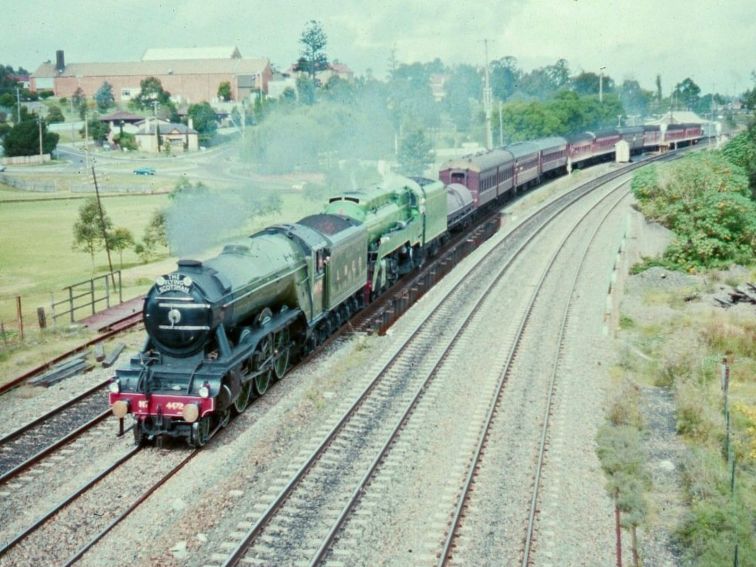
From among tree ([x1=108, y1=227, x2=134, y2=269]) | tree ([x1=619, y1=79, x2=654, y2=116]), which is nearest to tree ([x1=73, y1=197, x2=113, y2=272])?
tree ([x1=108, y1=227, x2=134, y2=269])

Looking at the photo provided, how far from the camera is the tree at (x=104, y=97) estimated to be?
137500mm

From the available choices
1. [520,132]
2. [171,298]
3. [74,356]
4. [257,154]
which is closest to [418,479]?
[171,298]

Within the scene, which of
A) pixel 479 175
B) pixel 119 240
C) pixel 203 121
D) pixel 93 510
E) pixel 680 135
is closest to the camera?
pixel 93 510

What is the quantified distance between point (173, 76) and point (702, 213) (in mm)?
130568

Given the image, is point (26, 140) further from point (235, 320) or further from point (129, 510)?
point (129, 510)

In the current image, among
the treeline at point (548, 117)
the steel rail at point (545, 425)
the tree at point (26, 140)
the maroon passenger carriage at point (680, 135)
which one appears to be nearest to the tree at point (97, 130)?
the tree at point (26, 140)

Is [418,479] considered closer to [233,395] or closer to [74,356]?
[233,395]

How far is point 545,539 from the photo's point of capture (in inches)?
468

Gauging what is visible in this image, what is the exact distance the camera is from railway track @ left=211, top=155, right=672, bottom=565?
11625 millimetres

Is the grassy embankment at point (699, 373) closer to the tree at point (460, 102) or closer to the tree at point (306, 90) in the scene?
the tree at point (306, 90)

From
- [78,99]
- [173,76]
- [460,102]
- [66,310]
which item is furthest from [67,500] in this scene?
[173,76]

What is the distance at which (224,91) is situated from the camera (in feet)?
462

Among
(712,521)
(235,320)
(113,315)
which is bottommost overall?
(712,521)

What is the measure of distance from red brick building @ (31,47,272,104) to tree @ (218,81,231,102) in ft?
5.64
